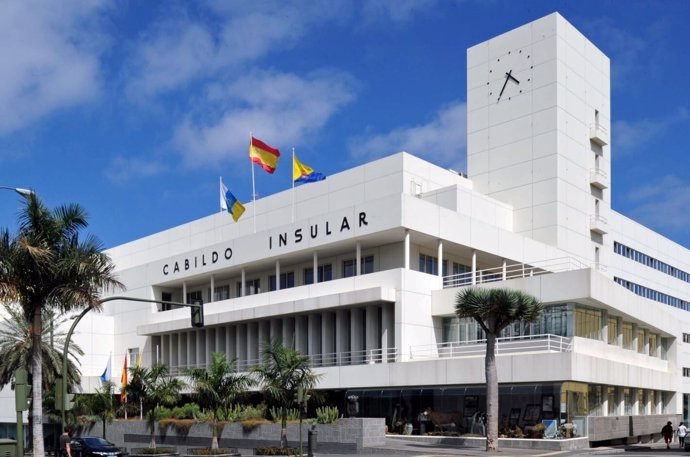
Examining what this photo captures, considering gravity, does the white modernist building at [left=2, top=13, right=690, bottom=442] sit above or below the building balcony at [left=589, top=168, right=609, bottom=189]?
below

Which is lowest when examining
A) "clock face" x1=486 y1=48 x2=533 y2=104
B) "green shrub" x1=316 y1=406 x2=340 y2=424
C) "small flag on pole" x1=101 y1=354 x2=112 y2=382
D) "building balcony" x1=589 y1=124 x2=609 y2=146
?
"small flag on pole" x1=101 y1=354 x2=112 y2=382

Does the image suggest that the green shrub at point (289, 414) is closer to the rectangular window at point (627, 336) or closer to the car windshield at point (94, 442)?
the car windshield at point (94, 442)

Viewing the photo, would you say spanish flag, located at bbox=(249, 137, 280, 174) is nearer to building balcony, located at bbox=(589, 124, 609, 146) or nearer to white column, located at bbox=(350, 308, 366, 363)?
white column, located at bbox=(350, 308, 366, 363)

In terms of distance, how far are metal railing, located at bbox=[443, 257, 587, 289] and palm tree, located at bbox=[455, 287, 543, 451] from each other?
580 inches

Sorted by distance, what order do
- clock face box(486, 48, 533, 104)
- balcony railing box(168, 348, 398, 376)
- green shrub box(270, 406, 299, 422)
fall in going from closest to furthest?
green shrub box(270, 406, 299, 422) → balcony railing box(168, 348, 398, 376) → clock face box(486, 48, 533, 104)

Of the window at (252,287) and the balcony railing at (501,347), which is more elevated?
the window at (252,287)

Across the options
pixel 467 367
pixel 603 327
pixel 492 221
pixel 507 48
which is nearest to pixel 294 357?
pixel 467 367

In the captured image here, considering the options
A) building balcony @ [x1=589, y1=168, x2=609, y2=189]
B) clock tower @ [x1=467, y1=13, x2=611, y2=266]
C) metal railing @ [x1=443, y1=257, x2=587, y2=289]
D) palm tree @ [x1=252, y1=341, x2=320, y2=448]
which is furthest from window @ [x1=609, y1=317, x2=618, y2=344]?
palm tree @ [x1=252, y1=341, x2=320, y2=448]

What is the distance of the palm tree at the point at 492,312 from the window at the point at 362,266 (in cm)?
1775

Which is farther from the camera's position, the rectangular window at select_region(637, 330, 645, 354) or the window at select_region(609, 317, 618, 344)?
the rectangular window at select_region(637, 330, 645, 354)

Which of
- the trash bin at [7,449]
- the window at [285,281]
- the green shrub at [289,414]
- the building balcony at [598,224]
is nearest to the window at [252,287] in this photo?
the window at [285,281]

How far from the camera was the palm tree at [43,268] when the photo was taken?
30797 millimetres

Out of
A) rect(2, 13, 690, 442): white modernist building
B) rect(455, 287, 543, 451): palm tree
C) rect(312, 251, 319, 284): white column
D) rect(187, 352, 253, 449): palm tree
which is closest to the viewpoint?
rect(455, 287, 543, 451): palm tree

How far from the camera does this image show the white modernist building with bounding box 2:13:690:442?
150 feet
